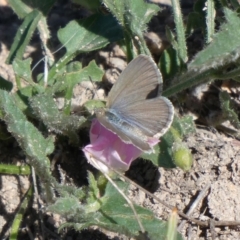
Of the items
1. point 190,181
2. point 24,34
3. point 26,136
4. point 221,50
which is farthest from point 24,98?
point 221,50

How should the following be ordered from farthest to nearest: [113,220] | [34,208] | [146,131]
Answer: [34,208]
[113,220]
[146,131]

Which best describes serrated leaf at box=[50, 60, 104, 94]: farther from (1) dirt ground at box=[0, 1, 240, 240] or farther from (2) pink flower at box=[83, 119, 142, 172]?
(2) pink flower at box=[83, 119, 142, 172]

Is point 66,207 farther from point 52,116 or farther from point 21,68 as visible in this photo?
point 21,68

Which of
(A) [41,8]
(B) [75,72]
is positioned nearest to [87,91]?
(B) [75,72]

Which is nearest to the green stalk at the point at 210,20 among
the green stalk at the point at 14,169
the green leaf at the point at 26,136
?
the green leaf at the point at 26,136

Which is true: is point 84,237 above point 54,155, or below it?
below

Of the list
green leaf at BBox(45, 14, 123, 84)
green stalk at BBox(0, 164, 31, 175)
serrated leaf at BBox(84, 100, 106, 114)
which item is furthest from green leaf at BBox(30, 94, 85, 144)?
green leaf at BBox(45, 14, 123, 84)

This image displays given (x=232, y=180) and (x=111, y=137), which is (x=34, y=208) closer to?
(x=111, y=137)
